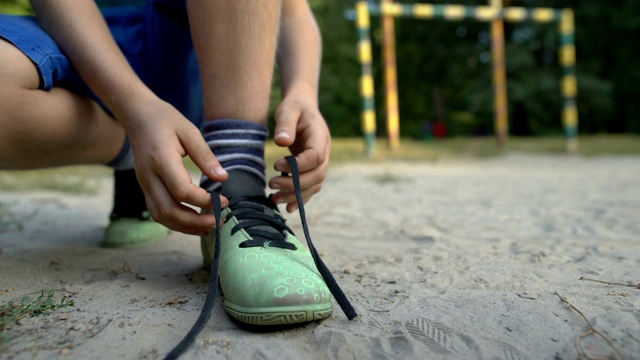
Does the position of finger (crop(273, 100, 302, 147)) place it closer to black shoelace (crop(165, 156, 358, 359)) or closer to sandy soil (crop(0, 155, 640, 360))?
black shoelace (crop(165, 156, 358, 359))

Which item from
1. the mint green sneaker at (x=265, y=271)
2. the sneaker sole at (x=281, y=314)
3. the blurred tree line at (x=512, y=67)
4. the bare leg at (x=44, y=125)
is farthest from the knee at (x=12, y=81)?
the blurred tree line at (x=512, y=67)

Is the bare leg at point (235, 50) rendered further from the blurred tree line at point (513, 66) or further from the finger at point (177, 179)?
the blurred tree line at point (513, 66)

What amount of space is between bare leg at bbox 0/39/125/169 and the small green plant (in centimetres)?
28

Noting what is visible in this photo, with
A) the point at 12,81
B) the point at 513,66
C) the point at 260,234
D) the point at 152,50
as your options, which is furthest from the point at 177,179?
the point at 513,66

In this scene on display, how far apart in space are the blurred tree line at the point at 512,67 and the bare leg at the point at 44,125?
770 cm

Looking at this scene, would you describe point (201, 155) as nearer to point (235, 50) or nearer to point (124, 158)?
point (235, 50)

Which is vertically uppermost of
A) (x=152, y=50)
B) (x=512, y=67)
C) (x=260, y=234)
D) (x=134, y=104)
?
(x=512, y=67)

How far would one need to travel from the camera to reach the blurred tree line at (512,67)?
847 cm

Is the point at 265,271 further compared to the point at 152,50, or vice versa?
the point at 152,50

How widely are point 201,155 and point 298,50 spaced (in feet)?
1.26

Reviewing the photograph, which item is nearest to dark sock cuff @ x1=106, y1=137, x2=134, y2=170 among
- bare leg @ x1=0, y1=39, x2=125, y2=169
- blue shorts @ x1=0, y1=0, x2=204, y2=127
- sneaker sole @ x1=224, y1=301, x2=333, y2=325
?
bare leg @ x1=0, y1=39, x2=125, y2=169

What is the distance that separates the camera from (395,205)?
1793mm

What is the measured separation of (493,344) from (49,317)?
584 mm

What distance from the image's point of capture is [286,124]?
80 centimetres
